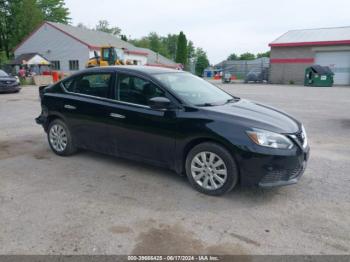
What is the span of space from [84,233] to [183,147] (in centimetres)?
161

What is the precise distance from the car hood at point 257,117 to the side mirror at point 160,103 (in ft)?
1.68

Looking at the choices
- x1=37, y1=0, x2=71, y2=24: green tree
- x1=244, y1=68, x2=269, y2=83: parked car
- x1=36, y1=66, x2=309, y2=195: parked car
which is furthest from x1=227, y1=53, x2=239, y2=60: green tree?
x1=36, y1=66, x2=309, y2=195: parked car

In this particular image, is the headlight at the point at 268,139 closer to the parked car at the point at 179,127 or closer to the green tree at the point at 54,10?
the parked car at the point at 179,127

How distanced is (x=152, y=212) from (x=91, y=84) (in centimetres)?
249

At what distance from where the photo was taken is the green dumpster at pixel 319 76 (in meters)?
27.1

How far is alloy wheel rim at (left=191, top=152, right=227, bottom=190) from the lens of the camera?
3.87m

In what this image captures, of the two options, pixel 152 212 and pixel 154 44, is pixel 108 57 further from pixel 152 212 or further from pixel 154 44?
pixel 154 44

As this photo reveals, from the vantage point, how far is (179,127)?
161 inches

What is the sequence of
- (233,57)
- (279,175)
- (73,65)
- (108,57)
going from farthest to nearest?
(233,57), (73,65), (108,57), (279,175)

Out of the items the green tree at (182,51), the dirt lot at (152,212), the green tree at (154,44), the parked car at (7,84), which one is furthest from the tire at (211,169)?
the green tree at (154,44)

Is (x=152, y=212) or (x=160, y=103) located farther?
(x=160, y=103)

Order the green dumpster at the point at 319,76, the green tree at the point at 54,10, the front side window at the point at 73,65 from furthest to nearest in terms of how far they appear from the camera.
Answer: the green tree at the point at 54,10
the front side window at the point at 73,65
the green dumpster at the point at 319,76

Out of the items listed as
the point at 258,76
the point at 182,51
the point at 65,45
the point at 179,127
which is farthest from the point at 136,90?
the point at 182,51

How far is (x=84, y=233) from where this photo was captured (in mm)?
3131
